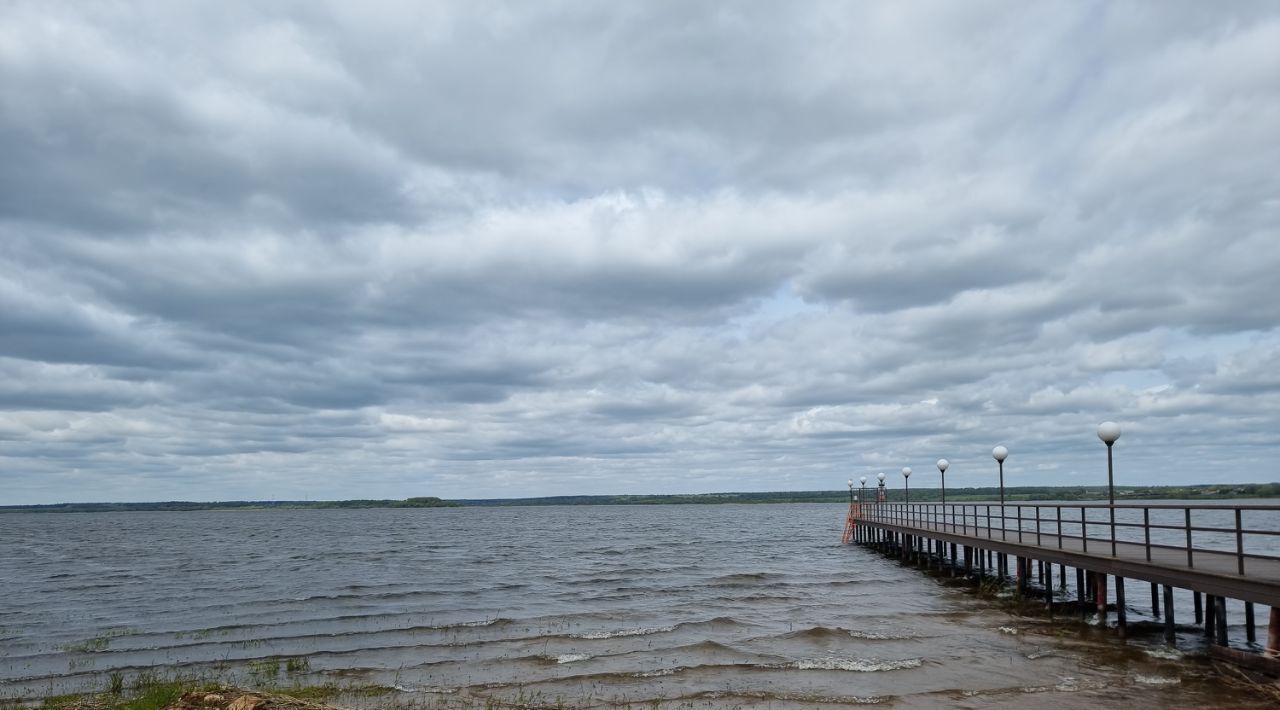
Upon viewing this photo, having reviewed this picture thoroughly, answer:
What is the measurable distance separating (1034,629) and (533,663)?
468 inches

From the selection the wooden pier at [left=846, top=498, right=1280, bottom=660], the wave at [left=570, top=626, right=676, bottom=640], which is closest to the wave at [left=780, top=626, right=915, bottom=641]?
the wave at [left=570, top=626, right=676, bottom=640]

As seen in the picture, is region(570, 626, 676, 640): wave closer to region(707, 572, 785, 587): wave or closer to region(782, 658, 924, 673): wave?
region(782, 658, 924, 673): wave

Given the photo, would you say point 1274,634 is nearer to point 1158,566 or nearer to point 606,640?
point 1158,566

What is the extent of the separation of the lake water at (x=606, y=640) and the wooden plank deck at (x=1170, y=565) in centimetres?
157

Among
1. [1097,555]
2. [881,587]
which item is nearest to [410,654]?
[1097,555]

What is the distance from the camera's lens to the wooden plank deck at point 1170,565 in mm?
14195

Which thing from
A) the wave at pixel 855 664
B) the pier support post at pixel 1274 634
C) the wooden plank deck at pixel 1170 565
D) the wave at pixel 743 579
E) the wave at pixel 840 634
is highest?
the wooden plank deck at pixel 1170 565

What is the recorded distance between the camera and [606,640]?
69.2 ft

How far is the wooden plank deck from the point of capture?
1420 centimetres

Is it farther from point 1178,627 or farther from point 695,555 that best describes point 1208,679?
point 695,555

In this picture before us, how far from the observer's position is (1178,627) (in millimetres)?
21203

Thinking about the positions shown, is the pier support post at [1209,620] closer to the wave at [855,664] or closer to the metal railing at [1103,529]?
the metal railing at [1103,529]

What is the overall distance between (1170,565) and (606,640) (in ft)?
39.2

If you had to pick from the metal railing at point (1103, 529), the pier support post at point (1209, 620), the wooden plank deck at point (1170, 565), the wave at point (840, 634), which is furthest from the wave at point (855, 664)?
the pier support post at point (1209, 620)
